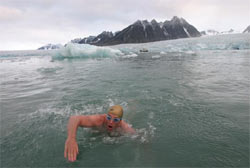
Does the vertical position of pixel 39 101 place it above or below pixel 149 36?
below

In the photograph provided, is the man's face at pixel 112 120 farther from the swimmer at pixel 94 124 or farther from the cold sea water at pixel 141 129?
the cold sea water at pixel 141 129

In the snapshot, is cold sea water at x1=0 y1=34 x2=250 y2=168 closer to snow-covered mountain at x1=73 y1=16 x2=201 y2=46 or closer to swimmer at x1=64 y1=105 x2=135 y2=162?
swimmer at x1=64 y1=105 x2=135 y2=162

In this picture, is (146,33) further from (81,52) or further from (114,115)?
(114,115)

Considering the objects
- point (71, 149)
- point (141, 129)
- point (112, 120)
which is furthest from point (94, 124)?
point (141, 129)

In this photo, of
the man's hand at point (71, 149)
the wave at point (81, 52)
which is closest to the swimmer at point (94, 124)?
the man's hand at point (71, 149)

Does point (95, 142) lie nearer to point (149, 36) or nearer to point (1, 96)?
point (1, 96)

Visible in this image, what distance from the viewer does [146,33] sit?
175250 millimetres

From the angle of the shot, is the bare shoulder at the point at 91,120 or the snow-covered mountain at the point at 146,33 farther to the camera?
the snow-covered mountain at the point at 146,33

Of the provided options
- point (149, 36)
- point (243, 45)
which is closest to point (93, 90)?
point (243, 45)

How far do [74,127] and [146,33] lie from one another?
7229 inches

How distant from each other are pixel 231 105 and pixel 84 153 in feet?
14.5

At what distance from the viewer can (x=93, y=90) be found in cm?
697

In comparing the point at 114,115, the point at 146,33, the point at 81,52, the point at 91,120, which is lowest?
the point at 91,120

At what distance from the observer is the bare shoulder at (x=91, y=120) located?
121 inches
